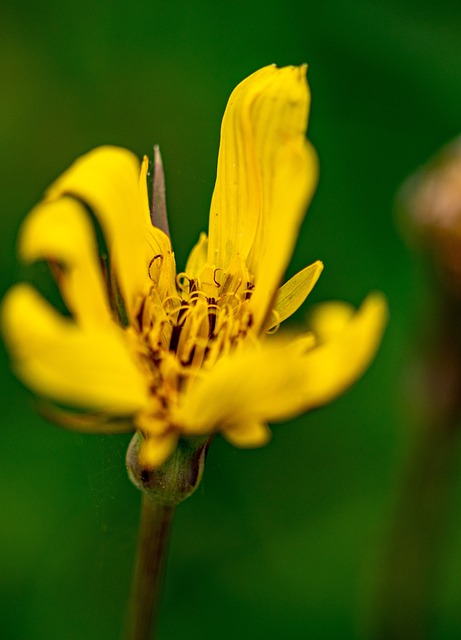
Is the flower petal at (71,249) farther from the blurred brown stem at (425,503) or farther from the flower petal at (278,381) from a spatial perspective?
the blurred brown stem at (425,503)

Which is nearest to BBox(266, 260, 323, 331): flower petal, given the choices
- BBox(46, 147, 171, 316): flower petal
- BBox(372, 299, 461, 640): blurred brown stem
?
BBox(46, 147, 171, 316): flower petal

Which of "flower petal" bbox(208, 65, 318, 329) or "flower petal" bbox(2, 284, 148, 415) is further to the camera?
"flower petal" bbox(208, 65, 318, 329)

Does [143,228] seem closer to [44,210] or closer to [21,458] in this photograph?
[44,210]

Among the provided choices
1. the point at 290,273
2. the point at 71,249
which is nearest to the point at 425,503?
the point at 290,273

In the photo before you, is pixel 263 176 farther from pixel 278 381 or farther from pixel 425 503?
pixel 425 503

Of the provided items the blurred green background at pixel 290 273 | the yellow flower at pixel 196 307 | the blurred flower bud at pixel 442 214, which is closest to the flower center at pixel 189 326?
the yellow flower at pixel 196 307

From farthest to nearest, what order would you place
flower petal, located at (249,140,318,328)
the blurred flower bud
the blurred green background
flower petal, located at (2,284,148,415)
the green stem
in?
the blurred green background → the blurred flower bud → the green stem → flower petal, located at (249,140,318,328) → flower petal, located at (2,284,148,415)

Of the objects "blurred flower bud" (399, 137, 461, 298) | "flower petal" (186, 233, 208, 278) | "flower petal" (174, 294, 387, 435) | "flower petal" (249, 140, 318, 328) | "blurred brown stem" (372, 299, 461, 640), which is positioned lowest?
"blurred brown stem" (372, 299, 461, 640)

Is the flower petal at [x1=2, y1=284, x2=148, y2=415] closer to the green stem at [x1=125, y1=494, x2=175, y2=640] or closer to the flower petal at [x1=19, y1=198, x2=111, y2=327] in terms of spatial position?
the flower petal at [x1=19, y1=198, x2=111, y2=327]
